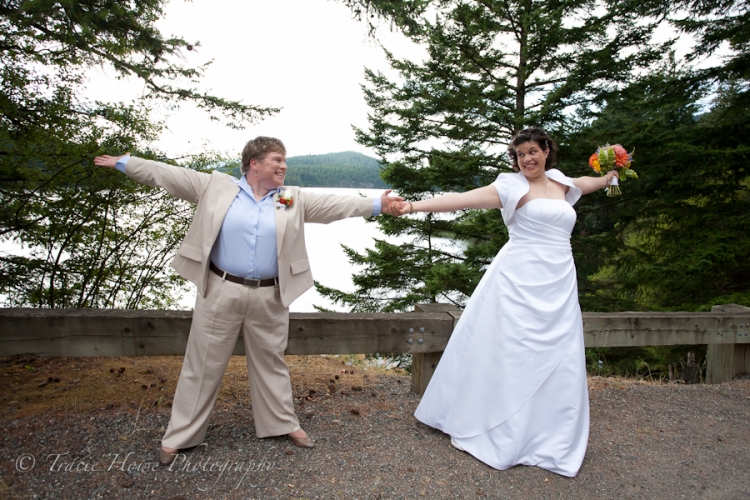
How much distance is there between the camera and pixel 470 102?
37.4ft

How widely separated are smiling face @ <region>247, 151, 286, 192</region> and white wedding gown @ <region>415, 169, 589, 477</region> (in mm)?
1555

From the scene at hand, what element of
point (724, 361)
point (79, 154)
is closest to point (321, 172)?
point (79, 154)

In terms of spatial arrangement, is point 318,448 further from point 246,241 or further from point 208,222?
point 208,222

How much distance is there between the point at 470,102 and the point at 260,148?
29.8ft

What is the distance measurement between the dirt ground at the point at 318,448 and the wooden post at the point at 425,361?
163 millimetres

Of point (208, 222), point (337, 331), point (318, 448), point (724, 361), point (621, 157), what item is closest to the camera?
point (208, 222)

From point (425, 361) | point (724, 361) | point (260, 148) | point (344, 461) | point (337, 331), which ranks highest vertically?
point (260, 148)

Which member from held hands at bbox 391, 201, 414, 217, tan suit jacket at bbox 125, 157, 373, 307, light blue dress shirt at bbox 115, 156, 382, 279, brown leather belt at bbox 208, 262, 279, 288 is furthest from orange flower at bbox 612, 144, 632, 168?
brown leather belt at bbox 208, 262, 279, 288

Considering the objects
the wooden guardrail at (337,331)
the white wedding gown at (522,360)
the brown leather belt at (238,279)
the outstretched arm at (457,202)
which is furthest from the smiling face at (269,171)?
the white wedding gown at (522,360)

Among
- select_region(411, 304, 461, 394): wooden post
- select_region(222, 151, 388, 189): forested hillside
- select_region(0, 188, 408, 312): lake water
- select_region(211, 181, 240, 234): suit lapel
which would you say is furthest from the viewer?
select_region(0, 188, 408, 312): lake water

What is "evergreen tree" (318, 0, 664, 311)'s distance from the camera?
1097cm

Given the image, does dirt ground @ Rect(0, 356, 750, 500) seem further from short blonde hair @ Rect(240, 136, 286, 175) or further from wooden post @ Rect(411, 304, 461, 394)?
short blonde hair @ Rect(240, 136, 286, 175)

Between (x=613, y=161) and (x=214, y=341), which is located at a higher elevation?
(x=613, y=161)

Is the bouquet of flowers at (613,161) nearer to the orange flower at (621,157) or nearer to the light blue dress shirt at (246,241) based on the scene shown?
the orange flower at (621,157)
